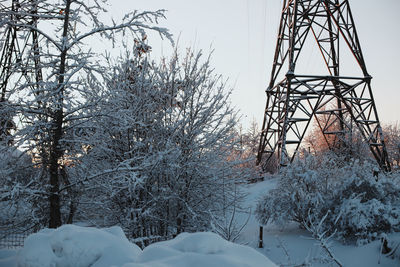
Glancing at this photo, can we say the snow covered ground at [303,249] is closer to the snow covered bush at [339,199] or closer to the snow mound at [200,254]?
the snow covered bush at [339,199]

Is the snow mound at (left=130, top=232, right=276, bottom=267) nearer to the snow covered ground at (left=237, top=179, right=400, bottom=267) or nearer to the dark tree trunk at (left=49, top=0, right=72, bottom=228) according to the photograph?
the dark tree trunk at (left=49, top=0, right=72, bottom=228)

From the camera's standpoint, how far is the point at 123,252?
2.36 meters

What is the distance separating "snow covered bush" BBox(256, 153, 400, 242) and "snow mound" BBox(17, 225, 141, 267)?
652cm

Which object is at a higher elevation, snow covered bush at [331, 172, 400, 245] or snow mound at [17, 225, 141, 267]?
snow mound at [17, 225, 141, 267]

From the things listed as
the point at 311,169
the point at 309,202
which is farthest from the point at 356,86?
the point at 309,202

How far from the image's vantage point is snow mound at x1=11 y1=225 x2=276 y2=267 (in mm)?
2057

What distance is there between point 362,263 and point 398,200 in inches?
106

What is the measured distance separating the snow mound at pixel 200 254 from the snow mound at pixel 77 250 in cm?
21

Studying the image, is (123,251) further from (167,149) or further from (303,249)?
(303,249)

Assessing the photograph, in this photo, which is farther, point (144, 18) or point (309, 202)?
point (309, 202)

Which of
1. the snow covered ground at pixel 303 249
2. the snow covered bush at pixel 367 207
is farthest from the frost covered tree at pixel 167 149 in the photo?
the snow covered bush at pixel 367 207

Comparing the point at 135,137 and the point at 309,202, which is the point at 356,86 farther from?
the point at 135,137

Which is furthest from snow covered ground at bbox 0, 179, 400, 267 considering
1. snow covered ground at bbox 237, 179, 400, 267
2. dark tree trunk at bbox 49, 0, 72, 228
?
snow covered ground at bbox 237, 179, 400, 267

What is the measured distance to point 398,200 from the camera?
8320mm
